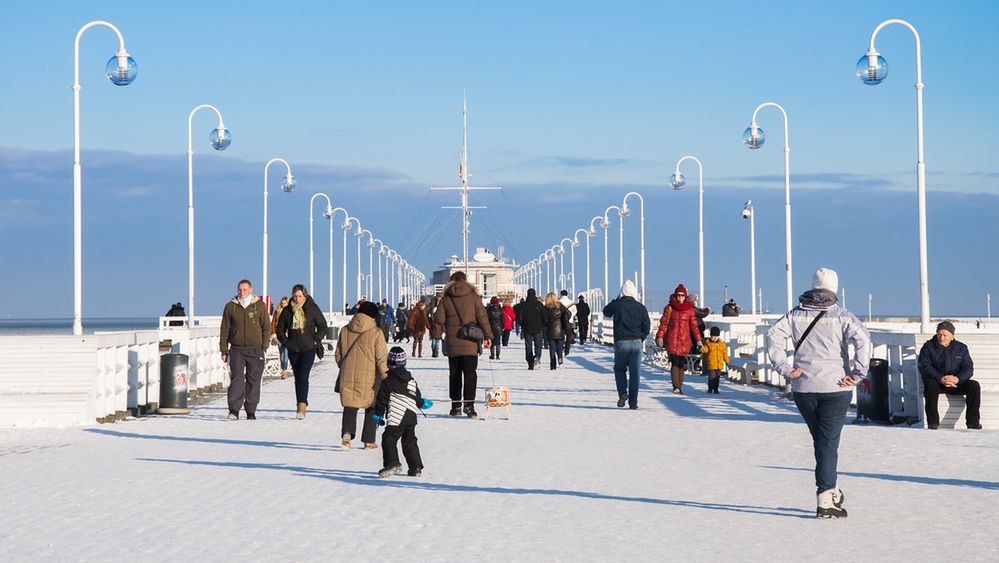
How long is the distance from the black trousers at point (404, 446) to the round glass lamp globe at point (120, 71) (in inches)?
401

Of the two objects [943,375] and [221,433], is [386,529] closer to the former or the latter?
[221,433]

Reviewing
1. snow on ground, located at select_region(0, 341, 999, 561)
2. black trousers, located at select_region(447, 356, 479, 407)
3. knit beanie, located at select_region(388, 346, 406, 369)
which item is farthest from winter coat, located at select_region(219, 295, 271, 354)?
knit beanie, located at select_region(388, 346, 406, 369)

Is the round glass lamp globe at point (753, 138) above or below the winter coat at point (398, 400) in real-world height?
above

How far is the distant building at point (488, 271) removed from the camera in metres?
165

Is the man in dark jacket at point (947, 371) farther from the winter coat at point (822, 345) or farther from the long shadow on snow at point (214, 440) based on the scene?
the winter coat at point (822, 345)

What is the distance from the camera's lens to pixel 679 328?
80.0ft

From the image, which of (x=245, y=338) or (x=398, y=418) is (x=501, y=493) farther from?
(x=245, y=338)

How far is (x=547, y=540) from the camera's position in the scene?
28.9 ft

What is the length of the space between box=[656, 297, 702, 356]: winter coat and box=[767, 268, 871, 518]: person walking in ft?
46.5

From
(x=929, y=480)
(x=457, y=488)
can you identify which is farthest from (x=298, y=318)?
(x=929, y=480)

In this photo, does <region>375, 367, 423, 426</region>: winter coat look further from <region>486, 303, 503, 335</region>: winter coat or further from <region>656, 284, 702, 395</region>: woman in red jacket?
<region>486, 303, 503, 335</region>: winter coat

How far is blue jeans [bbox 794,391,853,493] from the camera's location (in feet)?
31.8

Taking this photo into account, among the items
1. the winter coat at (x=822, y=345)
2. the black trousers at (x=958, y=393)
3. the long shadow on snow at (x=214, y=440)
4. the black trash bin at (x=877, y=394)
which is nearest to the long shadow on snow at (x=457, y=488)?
the winter coat at (x=822, y=345)

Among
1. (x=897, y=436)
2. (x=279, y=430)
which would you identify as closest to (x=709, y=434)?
(x=897, y=436)
